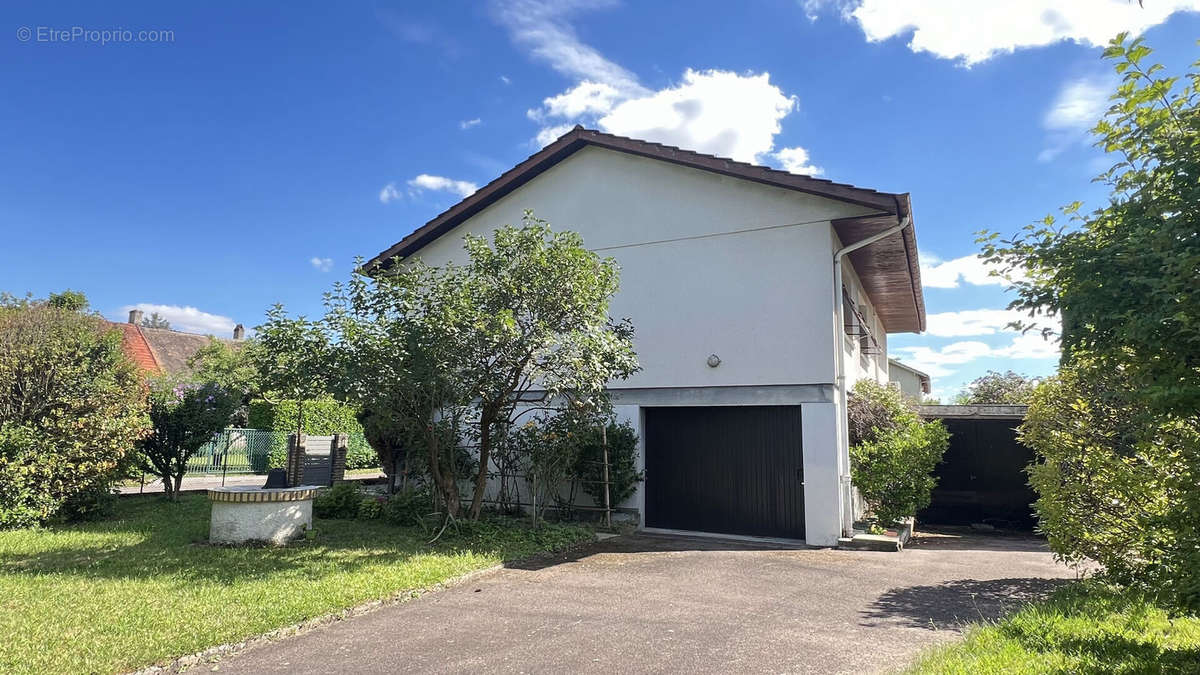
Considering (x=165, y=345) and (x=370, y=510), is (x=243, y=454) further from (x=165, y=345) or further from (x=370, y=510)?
(x=165, y=345)

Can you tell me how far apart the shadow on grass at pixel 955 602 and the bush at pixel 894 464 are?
2.87 meters

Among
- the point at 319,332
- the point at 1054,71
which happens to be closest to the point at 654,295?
the point at 319,332

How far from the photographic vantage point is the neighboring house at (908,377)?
1105 inches

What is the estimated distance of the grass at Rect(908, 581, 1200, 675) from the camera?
12.5 ft

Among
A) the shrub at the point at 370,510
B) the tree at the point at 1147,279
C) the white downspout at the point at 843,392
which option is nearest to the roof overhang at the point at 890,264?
the white downspout at the point at 843,392

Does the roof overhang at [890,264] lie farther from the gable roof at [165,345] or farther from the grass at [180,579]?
the gable roof at [165,345]

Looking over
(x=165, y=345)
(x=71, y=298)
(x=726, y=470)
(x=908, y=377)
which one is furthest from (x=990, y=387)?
(x=165, y=345)

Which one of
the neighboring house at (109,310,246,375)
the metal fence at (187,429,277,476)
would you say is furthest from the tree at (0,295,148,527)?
the neighboring house at (109,310,246,375)

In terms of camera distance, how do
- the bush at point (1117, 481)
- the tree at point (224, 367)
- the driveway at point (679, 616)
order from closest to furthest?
the bush at point (1117, 481)
the driveway at point (679, 616)
the tree at point (224, 367)

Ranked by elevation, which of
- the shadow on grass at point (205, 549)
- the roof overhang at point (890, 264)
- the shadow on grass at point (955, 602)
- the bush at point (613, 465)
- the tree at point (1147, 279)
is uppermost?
the roof overhang at point (890, 264)

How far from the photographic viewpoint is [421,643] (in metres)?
4.84

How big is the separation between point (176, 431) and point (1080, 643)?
14194 mm

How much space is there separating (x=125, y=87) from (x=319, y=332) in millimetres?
5598

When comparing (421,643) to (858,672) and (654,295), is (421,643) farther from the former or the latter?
(654,295)
